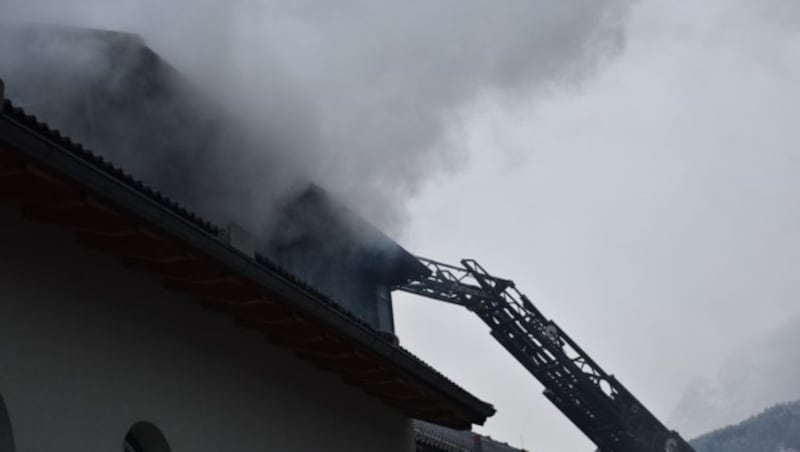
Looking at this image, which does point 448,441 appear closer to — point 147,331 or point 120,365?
point 147,331

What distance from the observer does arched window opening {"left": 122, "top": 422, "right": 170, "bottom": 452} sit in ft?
17.7

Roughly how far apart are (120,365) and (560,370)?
12.8 metres

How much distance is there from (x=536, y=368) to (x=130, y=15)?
1046 cm

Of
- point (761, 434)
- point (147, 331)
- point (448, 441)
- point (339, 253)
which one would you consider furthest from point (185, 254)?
point (761, 434)

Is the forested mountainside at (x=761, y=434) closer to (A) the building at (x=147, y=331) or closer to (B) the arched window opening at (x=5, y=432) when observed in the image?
(A) the building at (x=147, y=331)

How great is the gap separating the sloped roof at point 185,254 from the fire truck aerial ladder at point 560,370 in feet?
30.9

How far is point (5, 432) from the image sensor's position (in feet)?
14.4

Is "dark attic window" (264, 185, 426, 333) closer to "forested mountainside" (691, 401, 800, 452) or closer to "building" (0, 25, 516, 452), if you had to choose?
"building" (0, 25, 516, 452)

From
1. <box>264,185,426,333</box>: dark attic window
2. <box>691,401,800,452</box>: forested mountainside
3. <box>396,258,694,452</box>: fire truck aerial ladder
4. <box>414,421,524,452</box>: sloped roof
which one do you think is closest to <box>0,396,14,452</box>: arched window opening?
<box>264,185,426,333</box>: dark attic window

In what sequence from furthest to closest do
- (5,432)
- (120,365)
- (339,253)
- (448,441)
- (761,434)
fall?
(761,434) → (448,441) → (339,253) → (120,365) → (5,432)

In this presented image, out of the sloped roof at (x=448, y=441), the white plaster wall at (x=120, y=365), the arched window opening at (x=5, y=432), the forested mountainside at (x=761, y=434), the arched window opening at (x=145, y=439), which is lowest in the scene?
the arched window opening at (x=5, y=432)

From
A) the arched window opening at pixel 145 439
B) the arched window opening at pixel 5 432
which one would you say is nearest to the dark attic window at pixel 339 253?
the arched window opening at pixel 145 439

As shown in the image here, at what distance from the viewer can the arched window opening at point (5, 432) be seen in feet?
14.4

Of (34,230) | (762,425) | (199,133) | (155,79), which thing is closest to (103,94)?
(155,79)
